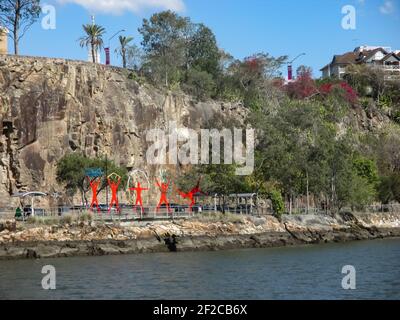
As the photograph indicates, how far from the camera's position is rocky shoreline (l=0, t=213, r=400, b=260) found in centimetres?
5931

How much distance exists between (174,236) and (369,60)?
9702 centimetres

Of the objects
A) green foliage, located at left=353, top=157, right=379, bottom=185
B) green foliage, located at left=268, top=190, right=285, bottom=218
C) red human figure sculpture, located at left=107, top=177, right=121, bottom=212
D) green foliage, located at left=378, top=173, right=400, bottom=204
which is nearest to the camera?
red human figure sculpture, located at left=107, top=177, right=121, bottom=212

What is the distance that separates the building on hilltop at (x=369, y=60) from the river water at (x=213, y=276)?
290 feet

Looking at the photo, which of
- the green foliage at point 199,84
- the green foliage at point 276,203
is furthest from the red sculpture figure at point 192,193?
the green foliage at point 199,84

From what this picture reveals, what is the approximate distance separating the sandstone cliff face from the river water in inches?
960

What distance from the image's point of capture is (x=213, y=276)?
45.2 metres

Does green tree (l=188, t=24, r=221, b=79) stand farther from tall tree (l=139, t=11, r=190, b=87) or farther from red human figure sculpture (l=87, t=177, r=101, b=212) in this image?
red human figure sculpture (l=87, t=177, r=101, b=212)

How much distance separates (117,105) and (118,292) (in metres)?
51.0

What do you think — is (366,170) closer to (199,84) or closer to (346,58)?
(199,84)

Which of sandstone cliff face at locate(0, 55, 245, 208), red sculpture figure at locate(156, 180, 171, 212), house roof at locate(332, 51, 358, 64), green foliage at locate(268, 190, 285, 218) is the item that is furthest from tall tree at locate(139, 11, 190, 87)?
house roof at locate(332, 51, 358, 64)

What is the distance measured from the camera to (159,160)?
292 feet

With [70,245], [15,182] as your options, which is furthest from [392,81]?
[70,245]

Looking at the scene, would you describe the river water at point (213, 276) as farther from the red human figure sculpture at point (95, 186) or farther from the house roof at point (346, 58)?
the house roof at point (346, 58)
